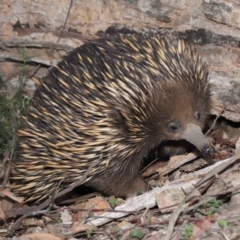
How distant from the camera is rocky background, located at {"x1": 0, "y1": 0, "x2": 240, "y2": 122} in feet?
13.2

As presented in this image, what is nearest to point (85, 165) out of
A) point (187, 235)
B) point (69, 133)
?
point (69, 133)

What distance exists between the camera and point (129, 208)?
3758mm

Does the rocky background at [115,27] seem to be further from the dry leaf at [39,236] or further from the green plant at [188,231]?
the dry leaf at [39,236]

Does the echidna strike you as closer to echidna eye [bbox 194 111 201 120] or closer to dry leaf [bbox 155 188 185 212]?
echidna eye [bbox 194 111 201 120]

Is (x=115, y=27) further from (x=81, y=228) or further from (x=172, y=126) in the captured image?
(x=81, y=228)

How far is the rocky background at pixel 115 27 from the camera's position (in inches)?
159

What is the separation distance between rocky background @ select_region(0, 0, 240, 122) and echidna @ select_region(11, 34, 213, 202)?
7.6 inches

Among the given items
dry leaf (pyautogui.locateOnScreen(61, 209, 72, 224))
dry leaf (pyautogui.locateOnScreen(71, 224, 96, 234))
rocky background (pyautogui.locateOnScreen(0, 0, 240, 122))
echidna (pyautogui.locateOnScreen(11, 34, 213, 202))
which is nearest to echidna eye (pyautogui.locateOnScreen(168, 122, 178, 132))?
echidna (pyautogui.locateOnScreen(11, 34, 213, 202))

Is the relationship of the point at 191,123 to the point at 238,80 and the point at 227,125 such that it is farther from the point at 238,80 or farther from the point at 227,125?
the point at 227,125

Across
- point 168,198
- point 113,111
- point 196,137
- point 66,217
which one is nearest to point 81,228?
point 66,217

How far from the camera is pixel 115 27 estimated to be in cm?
436

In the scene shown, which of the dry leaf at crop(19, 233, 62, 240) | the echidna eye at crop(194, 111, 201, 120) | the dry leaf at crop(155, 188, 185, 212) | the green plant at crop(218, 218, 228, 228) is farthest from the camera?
the echidna eye at crop(194, 111, 201, 120)

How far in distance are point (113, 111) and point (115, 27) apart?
83 centimetres

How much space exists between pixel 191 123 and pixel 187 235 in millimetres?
814
